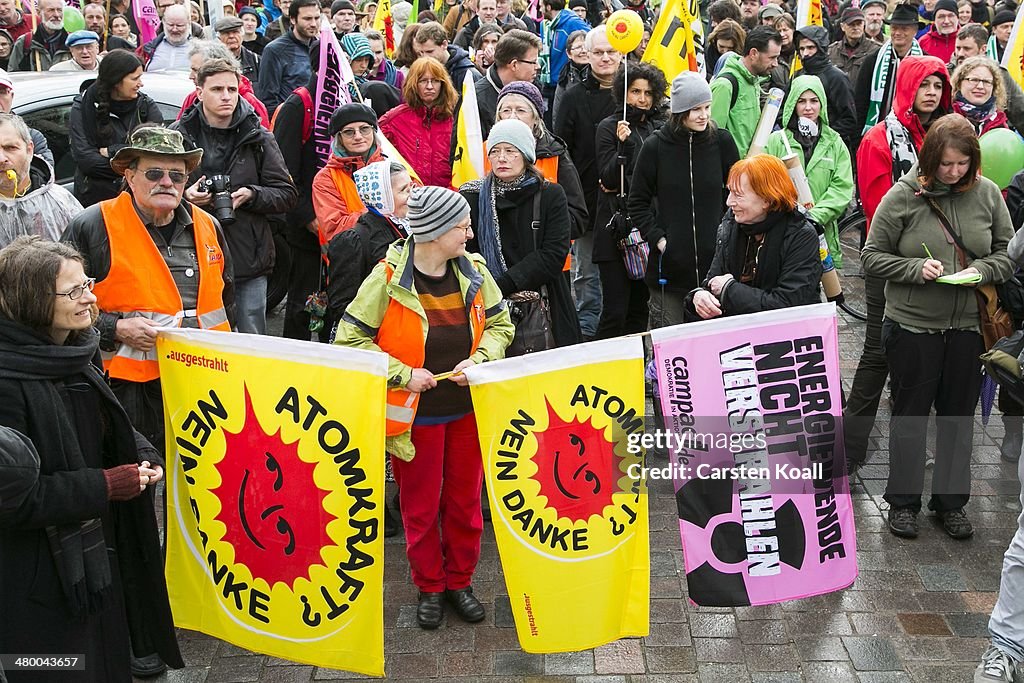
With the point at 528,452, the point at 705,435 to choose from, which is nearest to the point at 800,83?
the point at 705,435

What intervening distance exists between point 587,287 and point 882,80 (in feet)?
13.4

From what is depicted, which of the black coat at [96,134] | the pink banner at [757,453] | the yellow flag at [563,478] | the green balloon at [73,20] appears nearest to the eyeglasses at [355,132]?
the black coat at [96,134]

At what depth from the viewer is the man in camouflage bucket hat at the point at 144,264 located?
471cm

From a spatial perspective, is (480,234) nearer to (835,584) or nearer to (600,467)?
(600,467)

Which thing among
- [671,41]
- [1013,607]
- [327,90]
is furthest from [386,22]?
[1013,607]

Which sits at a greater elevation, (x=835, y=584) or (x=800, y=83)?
(x=800, y=83)

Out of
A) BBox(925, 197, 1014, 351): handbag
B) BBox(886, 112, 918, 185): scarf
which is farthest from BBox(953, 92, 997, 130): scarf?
BBox(925, 197, 1014, 351): handbag

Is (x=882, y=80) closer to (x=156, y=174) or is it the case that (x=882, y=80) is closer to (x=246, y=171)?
(x=246, y=171)

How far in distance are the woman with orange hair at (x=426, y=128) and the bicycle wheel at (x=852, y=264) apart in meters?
3.47

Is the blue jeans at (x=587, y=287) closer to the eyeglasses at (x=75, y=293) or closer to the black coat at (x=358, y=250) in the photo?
the black coat at (x=358, y=250)

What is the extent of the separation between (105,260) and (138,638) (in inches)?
62.0

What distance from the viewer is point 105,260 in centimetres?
471

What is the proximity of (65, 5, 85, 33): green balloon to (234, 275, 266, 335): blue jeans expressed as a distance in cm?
Answer: 700

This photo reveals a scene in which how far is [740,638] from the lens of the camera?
15.8 feet
